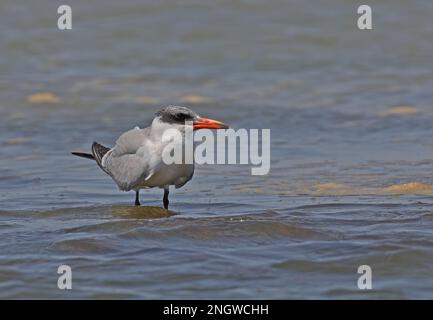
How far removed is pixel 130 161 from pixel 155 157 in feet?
0.84

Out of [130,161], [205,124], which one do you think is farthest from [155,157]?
[205,124]

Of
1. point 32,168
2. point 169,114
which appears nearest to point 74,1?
point 32,168

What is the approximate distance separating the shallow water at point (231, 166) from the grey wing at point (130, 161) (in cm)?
23

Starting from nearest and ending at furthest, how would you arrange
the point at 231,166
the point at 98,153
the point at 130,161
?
the point at 130,161, the point at 98,153, the point at 231,166

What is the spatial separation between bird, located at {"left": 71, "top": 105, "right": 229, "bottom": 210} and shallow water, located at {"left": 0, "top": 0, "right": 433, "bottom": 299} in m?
0.22

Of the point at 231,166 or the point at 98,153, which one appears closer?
the point at 98,153

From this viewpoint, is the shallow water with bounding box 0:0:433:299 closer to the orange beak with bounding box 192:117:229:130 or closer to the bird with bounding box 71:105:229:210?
the bird with bounding box 71:105:229:210

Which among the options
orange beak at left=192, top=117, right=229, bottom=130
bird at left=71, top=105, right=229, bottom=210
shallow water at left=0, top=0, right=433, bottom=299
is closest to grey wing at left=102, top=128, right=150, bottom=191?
bird at left=71, top=105, right=229, bottom=210

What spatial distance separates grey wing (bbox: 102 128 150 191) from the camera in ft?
26.8

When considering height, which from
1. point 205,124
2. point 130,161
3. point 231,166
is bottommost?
point 130,161

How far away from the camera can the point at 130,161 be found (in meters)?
8.27

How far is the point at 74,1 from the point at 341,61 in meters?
4.22

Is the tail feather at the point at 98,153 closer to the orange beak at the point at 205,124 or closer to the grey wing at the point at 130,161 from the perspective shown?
the grey wing at the point at 130,161

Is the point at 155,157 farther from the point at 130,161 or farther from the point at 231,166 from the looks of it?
the point at 231,166
